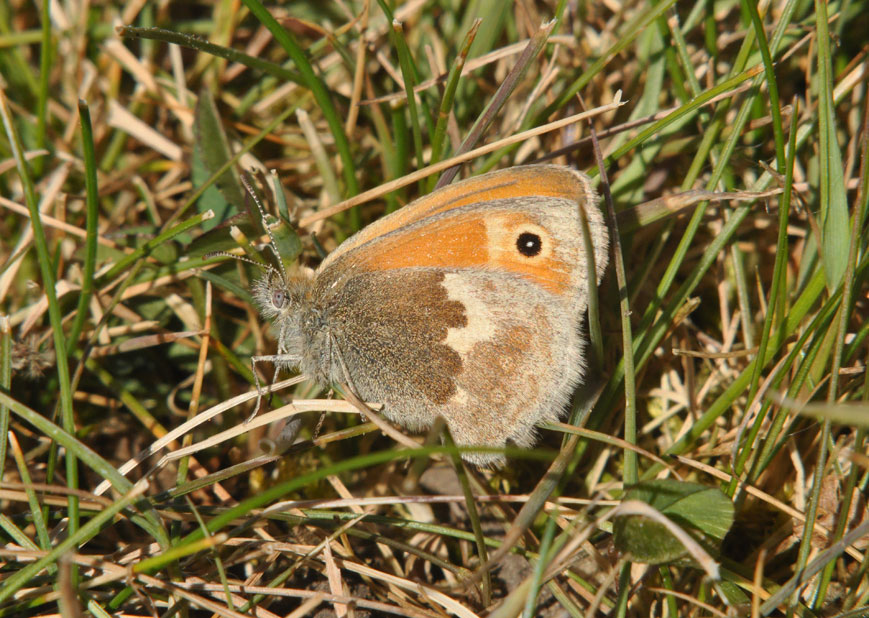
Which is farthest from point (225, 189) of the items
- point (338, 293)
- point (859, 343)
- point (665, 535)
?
point (859, 343)

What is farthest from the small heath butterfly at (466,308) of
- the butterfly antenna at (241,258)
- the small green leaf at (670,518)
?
the small green leaf at (670,518)

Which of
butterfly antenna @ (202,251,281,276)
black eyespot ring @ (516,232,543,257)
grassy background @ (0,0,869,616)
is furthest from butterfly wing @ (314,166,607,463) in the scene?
butterfly antenna @ (202,251,281,276)

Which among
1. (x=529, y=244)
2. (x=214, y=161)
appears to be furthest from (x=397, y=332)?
(x=214, y=161)

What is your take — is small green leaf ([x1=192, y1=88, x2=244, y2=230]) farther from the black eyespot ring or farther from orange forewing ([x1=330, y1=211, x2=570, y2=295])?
the black eyespot ring

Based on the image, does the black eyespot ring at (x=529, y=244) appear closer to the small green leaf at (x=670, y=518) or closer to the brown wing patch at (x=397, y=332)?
the brown wing patch at (x=397, y=332)

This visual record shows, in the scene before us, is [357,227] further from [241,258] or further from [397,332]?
[397,332]

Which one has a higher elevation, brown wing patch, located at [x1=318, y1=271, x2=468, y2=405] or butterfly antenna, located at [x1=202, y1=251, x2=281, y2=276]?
butterfly antenna, located at [x1=202, y1=251, x2=281, y2=276]

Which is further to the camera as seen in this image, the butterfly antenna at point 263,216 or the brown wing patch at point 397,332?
the butterfly antenna at point 263,216
